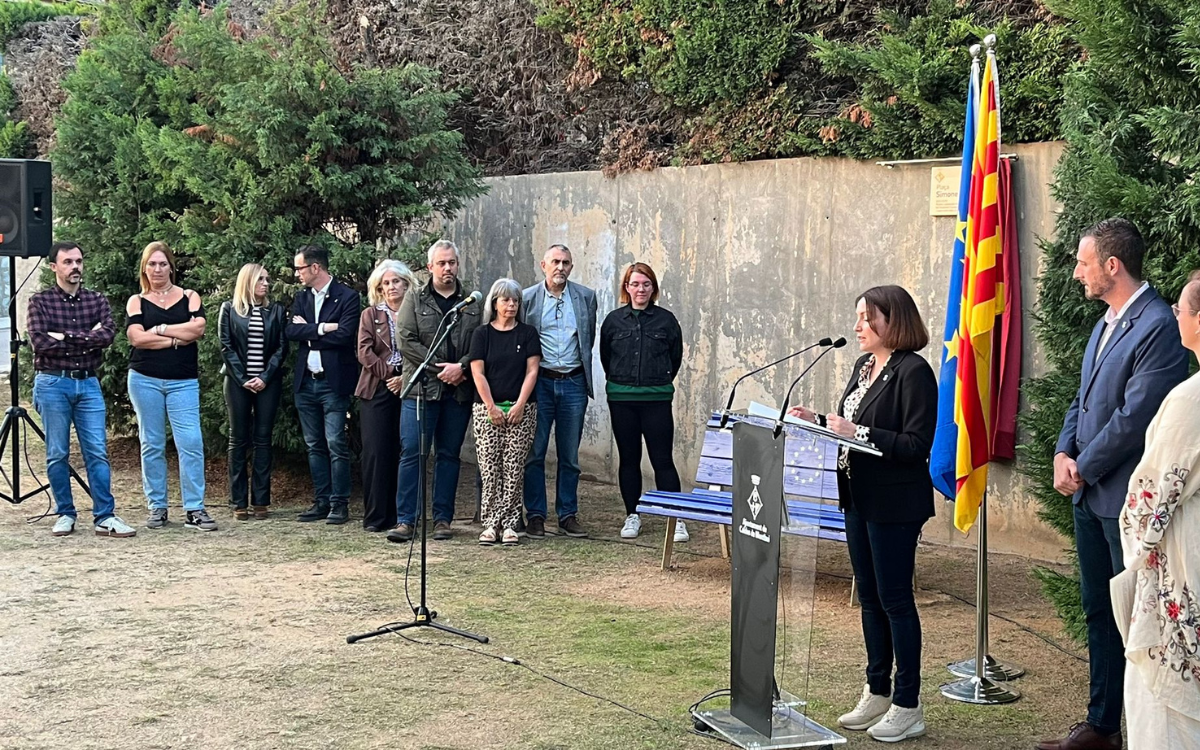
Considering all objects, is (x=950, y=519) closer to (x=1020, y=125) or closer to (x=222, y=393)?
(x=1020, y=125)

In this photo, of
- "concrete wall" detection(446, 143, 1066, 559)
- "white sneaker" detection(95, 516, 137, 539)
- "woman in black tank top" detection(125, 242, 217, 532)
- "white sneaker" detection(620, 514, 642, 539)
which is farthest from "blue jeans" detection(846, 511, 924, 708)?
"white sneaker" detection(95, 516, 137, 539)

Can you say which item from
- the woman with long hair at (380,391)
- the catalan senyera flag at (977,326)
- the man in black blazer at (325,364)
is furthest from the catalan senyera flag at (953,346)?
the man in black blazer at (325,364)

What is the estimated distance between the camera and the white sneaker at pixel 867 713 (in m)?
5.48

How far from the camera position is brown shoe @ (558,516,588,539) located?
949cm

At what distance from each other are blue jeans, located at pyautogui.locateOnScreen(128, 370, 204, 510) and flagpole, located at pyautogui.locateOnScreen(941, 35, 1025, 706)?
5.77 metres

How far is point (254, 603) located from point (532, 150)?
22.2 ft

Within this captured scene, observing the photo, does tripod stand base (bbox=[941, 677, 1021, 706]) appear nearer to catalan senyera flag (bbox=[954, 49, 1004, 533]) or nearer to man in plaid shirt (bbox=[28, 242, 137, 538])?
catalan senyera flag (bbox=[954, 49, 1004, 533])

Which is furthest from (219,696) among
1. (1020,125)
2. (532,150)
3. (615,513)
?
(532,150)

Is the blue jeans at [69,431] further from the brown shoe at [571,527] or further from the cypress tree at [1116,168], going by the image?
the cypress tree at [1116,168]

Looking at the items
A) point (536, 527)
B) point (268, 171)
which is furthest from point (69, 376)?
point (536, 527)

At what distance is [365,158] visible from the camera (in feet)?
35.3

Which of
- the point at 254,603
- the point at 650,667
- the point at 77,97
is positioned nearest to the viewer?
the point at 650,667

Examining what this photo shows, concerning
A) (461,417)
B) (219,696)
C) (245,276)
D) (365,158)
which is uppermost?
(365,158)

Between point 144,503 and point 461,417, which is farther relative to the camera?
point 144,503
